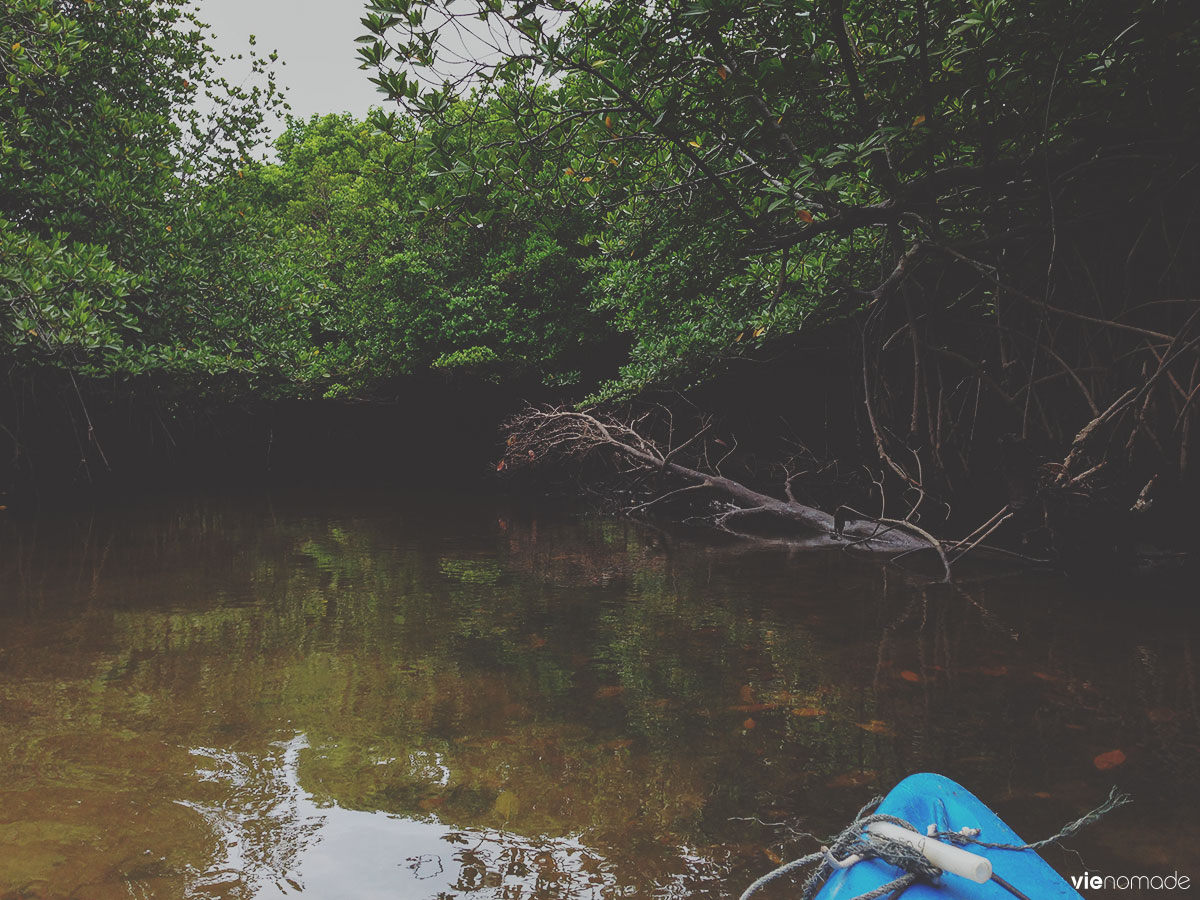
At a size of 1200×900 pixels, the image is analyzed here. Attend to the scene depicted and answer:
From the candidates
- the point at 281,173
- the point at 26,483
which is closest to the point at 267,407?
the point at 26,483

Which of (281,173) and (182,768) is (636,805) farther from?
(281,173)

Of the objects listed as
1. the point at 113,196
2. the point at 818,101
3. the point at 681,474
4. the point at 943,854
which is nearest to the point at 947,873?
the point at 943,854

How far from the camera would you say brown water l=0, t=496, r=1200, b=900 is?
2.13 metres

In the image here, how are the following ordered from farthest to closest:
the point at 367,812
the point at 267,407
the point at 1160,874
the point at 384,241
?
1. the point at 267,407
2. the point at 384,241
3. the point at 367,812
4. the point at 1160,874

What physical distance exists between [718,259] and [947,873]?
5.03 meters

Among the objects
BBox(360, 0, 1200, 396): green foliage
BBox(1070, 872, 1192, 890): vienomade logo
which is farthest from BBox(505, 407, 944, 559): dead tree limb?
BBox(1070, 872, 1192, 890): vienomade logo

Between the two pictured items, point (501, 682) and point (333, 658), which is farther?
point (333, 658)

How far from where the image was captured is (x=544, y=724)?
3047 millimetres

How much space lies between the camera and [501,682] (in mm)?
3527

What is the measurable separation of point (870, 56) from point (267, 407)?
1398 centimetres

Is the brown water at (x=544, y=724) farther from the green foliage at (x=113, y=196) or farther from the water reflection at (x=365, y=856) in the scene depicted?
the green foliage at (x=113, y=196)

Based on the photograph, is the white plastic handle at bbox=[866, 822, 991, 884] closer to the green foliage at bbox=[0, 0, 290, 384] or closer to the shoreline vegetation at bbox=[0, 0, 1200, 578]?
the shoreline vegetation at bbox=[0, 0, 1200, 578]

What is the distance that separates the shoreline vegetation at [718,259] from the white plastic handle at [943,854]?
117 inches

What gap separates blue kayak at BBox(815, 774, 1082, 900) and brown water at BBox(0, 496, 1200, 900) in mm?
523
